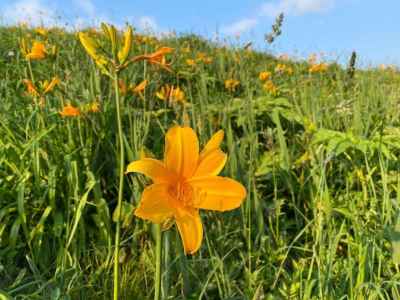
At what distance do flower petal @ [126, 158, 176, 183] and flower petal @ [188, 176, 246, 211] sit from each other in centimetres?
4

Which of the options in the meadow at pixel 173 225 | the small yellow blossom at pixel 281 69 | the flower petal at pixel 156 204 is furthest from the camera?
the small yellow blossom at pixel 281 69

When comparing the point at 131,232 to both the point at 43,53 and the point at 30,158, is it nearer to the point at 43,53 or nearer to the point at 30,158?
the point at 30,158

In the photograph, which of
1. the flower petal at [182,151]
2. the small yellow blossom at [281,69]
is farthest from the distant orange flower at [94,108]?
the small yellow blossom at [281,69]

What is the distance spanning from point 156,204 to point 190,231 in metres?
A: 0.06

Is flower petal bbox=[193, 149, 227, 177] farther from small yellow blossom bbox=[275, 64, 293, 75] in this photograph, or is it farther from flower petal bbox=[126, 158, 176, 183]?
small yellow blossom bbox=[275, 64, 293, 75]

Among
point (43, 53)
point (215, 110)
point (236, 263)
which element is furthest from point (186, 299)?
point (43, 53)

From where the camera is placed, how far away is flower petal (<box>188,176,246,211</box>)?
23.0 inches

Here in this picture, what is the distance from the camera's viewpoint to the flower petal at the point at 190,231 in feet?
1.86

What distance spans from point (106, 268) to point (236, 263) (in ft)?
1.27

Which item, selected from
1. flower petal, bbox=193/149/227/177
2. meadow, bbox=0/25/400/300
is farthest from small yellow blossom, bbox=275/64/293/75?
flower petal, bbox=193/149/227/177

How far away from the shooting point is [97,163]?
1742 mm

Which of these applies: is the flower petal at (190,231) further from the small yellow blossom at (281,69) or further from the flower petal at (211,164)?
the small yellow blossom at (281,69)

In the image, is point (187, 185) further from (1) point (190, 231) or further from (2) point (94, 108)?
(2) point (94, 108)

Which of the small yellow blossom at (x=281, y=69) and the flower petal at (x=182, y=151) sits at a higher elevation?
the small yellow blossom at (x=281, y=69)
